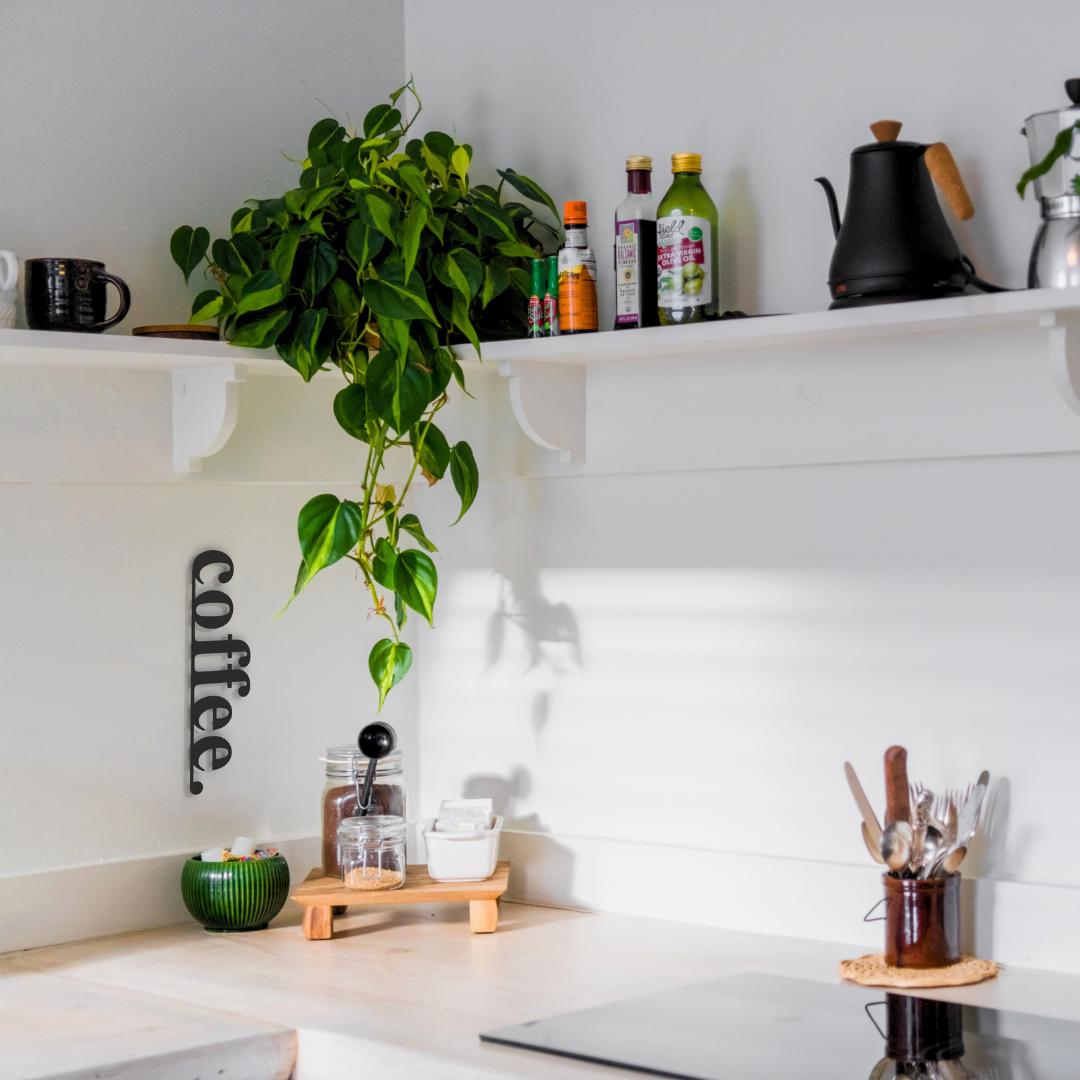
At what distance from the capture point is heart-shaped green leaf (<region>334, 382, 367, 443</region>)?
5.86 feet

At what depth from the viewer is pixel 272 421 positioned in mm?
1997

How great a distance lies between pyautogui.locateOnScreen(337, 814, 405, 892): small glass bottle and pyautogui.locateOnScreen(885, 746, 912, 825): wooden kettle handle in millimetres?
628

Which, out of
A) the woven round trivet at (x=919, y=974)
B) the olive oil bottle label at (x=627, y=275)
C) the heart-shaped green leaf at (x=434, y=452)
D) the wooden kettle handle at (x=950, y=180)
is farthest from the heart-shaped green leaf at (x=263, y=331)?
the woven round trivet at (x=919, y=974)

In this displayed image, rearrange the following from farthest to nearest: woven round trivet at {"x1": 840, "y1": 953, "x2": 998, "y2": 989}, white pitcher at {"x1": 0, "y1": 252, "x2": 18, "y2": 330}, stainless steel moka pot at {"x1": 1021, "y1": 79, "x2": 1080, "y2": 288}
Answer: white pitcher at {"x1": 0, "y1": 252, "x2": 18, "y2": 330} → woven round trivet at {"x1": 840, "y1": 953, "x2": 998, "y2": 989} → stainless steel moka pot at {"x1": 1021, "y1": 79, "x2": 1080, "y2": 288}

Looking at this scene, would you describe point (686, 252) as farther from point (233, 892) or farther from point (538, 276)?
point (233, 892)

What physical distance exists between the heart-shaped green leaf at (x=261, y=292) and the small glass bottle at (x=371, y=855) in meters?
0.66

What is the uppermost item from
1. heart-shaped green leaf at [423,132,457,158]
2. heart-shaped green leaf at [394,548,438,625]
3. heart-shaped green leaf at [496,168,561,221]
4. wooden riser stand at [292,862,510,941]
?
heart-shaped green leaf at [423,132,457,158]

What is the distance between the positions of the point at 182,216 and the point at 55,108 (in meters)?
0.21

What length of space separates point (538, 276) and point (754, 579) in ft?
→ 1.59

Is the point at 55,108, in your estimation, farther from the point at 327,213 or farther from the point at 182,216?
the point at 327,213

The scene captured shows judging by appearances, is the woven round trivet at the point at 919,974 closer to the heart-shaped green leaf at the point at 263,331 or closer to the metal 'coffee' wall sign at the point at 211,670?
the metal 'coffee' wall sign at the point at 211,670

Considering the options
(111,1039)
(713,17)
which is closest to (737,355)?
(713,17)

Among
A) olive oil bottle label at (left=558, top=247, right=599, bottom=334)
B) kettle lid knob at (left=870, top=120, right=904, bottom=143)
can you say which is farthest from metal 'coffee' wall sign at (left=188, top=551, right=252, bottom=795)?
kettle lid knob at (left=870, top=120, right=904, bottom=143)

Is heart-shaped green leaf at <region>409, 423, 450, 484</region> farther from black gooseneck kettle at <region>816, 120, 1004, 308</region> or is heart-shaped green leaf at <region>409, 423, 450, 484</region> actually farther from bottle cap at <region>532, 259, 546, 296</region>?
black gooseneck kettle at <region>816, 120, 1004, 308</region>
